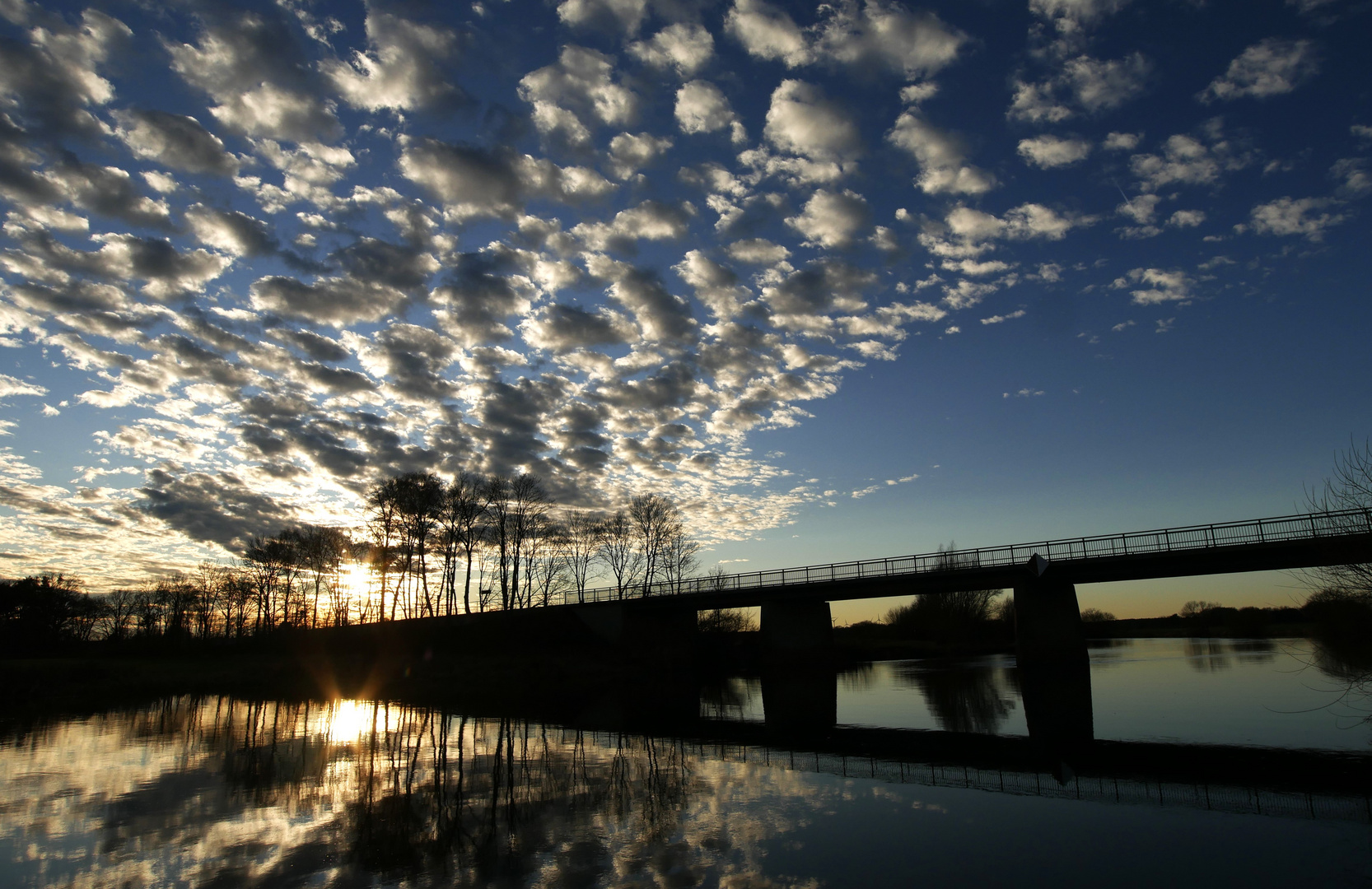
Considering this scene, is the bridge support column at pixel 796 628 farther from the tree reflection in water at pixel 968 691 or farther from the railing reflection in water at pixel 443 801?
the railing reflection in water at pixel 443 801

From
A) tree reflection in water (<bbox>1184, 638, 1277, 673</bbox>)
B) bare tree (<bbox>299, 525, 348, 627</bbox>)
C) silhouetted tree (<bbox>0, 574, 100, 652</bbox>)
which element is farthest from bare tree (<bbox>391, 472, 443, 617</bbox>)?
tree reflection in water (<bbox>1184, 638, 1277, 673</bbox>)

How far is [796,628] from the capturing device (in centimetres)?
6059

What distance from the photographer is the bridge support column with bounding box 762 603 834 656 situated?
196 feet

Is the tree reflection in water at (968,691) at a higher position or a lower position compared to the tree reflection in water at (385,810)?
lower

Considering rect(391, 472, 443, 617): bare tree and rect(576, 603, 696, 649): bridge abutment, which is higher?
rect(391, 472, 443, 617): bare tree

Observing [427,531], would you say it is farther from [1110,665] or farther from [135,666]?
[1110,665]

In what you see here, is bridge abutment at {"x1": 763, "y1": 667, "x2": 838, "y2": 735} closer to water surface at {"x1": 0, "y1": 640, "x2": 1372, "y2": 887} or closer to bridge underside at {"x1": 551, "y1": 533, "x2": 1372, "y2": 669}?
bridge underside at {"x1": 551, "y1": 533, "x2": 1372, "y2": 669}

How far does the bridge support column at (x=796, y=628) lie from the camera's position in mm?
59750

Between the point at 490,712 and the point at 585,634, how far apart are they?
28.6 meters

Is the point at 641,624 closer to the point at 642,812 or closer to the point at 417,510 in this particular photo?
the point at 417,510

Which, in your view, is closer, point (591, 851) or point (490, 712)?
point (591, 851)

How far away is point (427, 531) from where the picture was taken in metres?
68.8

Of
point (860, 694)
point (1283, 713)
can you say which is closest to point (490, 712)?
point (860, 694)

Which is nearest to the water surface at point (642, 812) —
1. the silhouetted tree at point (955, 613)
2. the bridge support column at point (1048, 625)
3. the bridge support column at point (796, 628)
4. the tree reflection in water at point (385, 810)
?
the tree reflection in water at point (385, 810)
